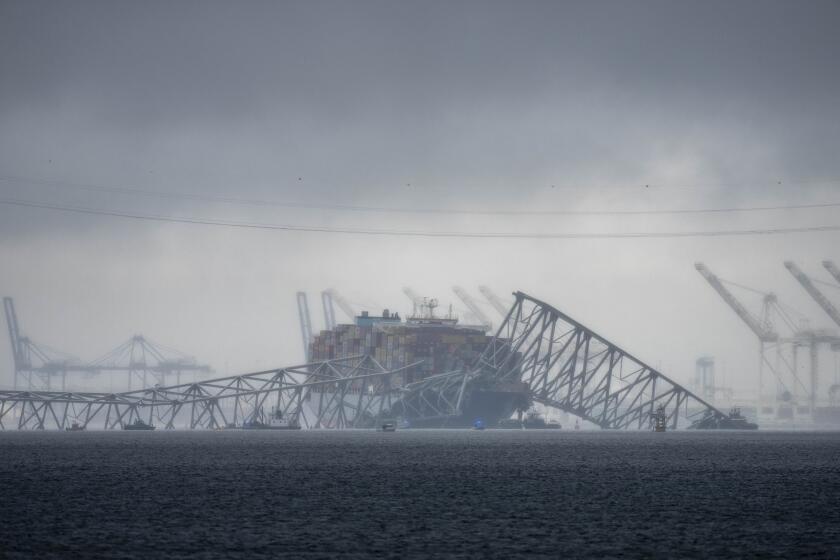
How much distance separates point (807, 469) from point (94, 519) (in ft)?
203

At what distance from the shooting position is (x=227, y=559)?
35.2 m

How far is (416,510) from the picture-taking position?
52.9 meters

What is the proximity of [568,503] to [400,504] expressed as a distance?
7.83 m

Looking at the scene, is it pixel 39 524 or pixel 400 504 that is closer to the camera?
pixel 39 524

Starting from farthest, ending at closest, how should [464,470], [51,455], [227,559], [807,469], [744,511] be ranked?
[51,455] < [807,469] < [464,470] < [744,511] < [227,559]

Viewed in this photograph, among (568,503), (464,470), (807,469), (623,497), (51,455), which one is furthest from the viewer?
(51,455)

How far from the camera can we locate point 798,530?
44.5 meters

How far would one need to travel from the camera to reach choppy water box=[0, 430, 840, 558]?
38.7 m

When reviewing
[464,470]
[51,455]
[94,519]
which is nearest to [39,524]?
[94,519]

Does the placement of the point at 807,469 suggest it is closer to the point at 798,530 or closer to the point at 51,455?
the point at 798,530

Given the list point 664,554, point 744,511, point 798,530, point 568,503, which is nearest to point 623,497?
point 568,503

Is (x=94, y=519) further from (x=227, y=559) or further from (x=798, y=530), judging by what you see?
(x=798, y=530)

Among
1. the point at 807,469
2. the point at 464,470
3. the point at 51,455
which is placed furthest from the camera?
the point at 51,455

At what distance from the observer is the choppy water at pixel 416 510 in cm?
3869
